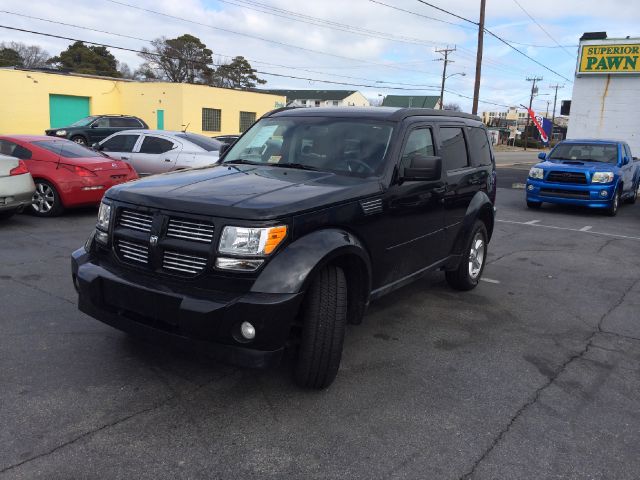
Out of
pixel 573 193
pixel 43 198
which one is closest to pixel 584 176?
pixel 573 193

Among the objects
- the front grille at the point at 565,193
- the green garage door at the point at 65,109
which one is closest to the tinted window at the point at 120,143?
the front grille at the point at 565,193

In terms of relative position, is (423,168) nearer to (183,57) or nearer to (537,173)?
(537,173)

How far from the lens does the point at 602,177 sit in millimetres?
12203

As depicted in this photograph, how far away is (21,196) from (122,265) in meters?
6.06

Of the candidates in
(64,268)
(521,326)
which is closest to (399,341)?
(521,326)

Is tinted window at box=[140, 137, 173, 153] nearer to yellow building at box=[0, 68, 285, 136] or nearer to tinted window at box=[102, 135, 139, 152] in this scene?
tinted window at box=[102, 135, 139, 152]

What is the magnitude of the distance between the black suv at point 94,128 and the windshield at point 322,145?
16.8 meters

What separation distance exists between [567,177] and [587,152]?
56.0 inches

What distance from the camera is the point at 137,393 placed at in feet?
11.5

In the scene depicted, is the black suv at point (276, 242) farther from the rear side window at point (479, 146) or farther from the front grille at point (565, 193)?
the front grille at point (565, 193)

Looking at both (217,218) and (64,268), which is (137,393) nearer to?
(217,218)

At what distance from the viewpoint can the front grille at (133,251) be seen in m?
3.46

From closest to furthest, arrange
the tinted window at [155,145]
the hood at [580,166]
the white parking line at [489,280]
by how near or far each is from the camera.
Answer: the white parking line at [489,280], the tinted window at [155,145], the hood at [580,166]

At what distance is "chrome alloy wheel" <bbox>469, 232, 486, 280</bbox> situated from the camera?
6.07 m
